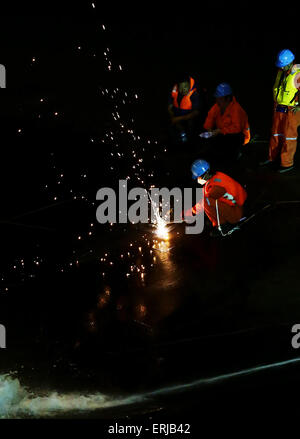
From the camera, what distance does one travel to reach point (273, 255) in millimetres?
5242

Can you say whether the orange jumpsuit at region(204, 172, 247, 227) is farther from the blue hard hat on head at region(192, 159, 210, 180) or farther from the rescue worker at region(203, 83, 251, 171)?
the rescue worker at region(203, 83, 251, 171)

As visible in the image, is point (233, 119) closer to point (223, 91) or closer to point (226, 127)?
point (226, 127)

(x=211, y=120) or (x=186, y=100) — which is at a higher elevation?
(x=186, y=100)

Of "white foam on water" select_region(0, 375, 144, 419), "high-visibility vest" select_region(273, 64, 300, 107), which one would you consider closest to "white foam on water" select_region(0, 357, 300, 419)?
"white foam on water" select_region(0, 375, 144, 419)

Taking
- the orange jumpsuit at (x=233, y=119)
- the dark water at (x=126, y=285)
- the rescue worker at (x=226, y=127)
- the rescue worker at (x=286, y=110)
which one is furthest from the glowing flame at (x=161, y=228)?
the rescue worker at (x=286, y=110)

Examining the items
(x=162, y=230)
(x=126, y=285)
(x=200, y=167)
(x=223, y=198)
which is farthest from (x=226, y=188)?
(x=126, y=285)

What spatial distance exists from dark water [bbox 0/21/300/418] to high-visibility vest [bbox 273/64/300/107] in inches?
43.0

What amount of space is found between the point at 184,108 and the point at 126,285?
Result: 13.1 ft

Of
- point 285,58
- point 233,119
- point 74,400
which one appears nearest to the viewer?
point 74,400

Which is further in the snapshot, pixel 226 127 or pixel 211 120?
pixel 211 120

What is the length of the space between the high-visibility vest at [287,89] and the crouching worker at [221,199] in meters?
1.77

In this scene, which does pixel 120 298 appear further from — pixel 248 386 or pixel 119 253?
pixel 248 386

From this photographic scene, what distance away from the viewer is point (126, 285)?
16.8 feet

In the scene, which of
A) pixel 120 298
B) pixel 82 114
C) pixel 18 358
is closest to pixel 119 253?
pixel 120 298
